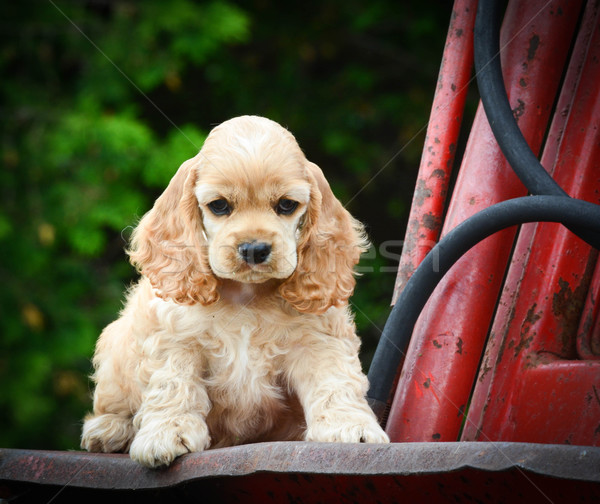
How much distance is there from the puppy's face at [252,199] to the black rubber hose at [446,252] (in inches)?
14.9

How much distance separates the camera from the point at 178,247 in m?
2.35

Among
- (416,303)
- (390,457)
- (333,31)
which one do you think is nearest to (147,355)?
(416,303)

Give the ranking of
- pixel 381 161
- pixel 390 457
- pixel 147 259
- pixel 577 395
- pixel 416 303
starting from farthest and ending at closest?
pixel 381 161 < pixel 147 259 < pixel 416 303 < pixel 577 395 < pixel 390 457

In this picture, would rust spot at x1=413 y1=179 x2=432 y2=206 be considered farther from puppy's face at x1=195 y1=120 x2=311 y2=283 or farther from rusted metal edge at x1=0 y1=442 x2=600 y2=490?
rusted metal edge at x1=0 y1=442 x2=600 y2=490

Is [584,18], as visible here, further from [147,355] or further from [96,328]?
[96,328]

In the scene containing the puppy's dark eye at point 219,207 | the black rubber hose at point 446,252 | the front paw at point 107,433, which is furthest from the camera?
the front paw at point 107,433

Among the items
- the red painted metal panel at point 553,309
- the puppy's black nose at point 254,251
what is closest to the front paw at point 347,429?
the red painted metal panel at point 553,309

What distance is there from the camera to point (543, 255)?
6.50ft

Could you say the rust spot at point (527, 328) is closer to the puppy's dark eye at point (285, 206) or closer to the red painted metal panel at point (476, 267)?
the red painted metal panel at point (476, 267)

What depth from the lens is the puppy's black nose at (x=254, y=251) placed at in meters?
2.06

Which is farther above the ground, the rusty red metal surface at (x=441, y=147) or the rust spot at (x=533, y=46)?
the rust spot at (x=533, y=46)

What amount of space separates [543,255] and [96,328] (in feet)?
14.3

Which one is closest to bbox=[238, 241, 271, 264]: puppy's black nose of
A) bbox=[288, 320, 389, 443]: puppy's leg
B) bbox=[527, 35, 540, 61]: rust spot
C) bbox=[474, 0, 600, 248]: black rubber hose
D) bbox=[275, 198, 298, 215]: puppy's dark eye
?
bbox=[275, 198, 298, 215]: puppy's dark eye

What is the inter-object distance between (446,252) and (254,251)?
21.4 inches
